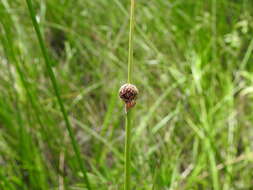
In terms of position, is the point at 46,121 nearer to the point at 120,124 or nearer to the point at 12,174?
the point at 12,174

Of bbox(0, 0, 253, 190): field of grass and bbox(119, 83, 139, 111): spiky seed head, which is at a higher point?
bbox(0, 0, 253, 190): field of grass

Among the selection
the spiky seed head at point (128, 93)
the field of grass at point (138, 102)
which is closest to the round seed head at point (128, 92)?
the spiky seed head at point (128, 93)

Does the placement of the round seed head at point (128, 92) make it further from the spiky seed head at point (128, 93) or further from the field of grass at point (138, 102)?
the field of grass at point (138, 102)

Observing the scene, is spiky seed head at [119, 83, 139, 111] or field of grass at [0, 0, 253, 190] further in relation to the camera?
field of grass at [0, 0, 253, 190]

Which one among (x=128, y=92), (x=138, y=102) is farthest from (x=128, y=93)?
(x=138, y=102)

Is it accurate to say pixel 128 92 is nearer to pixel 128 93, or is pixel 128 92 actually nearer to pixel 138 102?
pixel 128 93

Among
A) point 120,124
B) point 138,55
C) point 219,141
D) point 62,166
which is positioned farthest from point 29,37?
point 219,141

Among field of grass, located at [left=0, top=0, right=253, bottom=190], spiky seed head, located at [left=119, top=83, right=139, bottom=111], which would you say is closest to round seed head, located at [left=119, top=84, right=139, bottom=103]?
spiky seed head, located at [left=119, top=83, right=139, bottom=111]

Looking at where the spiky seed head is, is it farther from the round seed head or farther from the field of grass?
the field of grass
